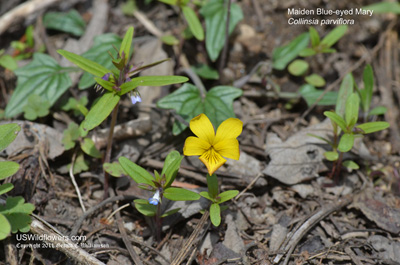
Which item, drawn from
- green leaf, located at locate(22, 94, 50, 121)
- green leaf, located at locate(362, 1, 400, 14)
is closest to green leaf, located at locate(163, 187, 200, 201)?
green leaf, located at locate(22, 94, 50, 121)

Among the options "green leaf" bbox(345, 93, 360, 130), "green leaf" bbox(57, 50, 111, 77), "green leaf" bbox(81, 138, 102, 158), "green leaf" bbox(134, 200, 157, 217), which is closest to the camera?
"green leaf" bbox(57, 50, 111, 77)

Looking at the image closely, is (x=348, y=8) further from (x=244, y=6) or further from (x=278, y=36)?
(x=244, y=6)

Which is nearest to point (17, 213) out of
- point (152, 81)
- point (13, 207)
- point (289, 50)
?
point (13, 207)

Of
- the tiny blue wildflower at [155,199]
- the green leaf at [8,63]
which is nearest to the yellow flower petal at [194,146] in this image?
the tiny blue wildflower at [155,199]

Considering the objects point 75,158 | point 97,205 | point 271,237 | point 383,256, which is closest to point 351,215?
point 383,256

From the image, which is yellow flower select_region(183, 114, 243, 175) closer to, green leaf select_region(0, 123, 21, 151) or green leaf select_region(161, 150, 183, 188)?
green leaf select_region(161, 150, 183, 188)

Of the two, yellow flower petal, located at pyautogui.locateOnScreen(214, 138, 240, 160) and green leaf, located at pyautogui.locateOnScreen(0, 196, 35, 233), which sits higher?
yellow flower petal, located at pyautogui.locateOnScreen(214, 138, 240, 160)

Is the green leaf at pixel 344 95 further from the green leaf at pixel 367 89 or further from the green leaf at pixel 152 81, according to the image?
the green leaf at pixel 152 81
